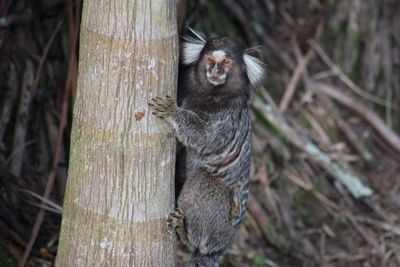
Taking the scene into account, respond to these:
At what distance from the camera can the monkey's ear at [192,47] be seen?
151 inches

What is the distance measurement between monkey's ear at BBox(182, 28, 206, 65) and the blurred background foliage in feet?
1.18

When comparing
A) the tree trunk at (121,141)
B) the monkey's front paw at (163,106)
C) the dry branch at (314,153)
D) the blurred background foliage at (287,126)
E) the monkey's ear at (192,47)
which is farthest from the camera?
the dry branch at (314,153)

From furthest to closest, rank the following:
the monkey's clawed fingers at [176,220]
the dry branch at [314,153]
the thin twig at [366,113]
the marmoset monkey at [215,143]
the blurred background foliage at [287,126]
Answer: the thin twig at [366,113] → the dry branch at [314,153] → the blurred background foliage at [287,126] → the marmoset monkey at [215,143] → the monkey's clawed fingers at [176,220]

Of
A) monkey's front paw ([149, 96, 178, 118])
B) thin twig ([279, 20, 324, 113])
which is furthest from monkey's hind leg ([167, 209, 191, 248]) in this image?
thin twig ([279, 20, 324, 113])

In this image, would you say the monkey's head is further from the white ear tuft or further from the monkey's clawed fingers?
the monkey's clawed fingers

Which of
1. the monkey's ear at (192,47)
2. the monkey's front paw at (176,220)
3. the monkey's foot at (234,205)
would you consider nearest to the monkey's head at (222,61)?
the monkey's ear at (192,47)

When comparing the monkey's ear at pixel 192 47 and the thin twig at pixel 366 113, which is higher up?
the monkey's ear at pixel 192 47

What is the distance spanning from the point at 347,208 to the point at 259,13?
183 centimetres

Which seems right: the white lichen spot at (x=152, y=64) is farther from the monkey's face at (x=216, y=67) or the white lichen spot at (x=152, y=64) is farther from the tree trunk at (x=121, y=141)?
the monkey's face at (x=216, y=67)

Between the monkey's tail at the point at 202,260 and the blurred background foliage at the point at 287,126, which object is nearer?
the monkey's tail at the point at 202,260

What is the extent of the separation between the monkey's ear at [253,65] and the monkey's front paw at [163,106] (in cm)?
83

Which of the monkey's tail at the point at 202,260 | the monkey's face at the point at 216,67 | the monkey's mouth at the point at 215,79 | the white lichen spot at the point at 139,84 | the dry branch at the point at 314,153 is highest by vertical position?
the monkey's face at the point at 216,67

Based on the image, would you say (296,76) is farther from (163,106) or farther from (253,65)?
(163,106)

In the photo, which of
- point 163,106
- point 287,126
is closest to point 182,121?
point 163,106
